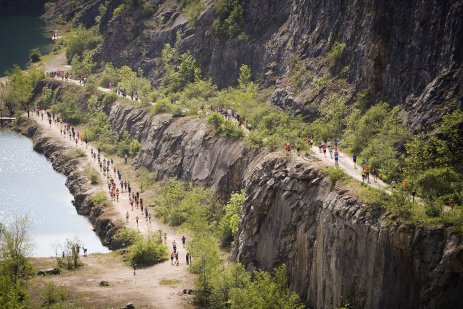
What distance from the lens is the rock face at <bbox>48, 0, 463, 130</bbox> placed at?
247 ft

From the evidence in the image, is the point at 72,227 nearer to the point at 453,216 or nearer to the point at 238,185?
the point at 238,185

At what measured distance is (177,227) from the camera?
323 feet

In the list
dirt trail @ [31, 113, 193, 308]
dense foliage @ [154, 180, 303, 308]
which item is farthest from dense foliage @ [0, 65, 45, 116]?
dirt trail @ [31, 113, 193, 308]

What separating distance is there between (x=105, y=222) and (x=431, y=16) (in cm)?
4707

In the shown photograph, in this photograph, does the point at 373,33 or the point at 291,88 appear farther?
the point at 291,88

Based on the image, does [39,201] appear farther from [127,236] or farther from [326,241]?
[326,241]

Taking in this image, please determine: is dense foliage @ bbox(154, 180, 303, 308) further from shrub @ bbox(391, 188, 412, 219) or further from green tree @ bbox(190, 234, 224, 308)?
shrub @ bbox(391, 188, 412, 219)

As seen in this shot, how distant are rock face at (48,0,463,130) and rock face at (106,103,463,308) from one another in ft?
38.4

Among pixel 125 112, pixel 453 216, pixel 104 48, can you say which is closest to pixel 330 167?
pixel 453 216

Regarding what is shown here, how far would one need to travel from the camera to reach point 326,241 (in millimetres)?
68062

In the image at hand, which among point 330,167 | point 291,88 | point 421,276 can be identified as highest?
point 291,88

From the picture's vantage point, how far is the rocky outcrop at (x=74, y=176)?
101 m

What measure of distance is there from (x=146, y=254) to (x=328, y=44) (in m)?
34.1

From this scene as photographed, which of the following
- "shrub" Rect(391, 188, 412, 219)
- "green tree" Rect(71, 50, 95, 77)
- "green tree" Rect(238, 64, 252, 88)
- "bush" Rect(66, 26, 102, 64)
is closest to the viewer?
"shrub" Rect(391, 188, 412, 219)
